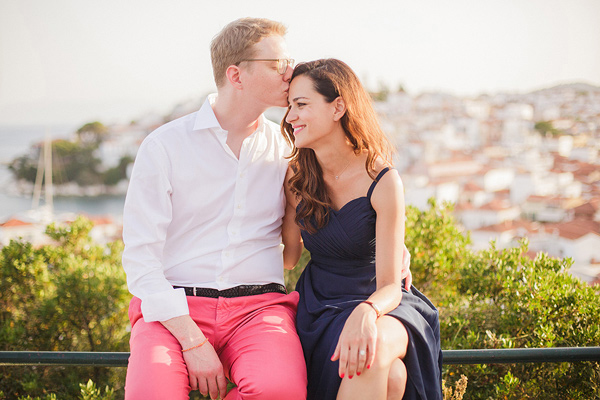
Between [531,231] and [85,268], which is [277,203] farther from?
[531,231]

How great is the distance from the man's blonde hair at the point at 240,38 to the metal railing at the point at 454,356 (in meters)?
1.14

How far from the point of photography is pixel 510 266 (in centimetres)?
279

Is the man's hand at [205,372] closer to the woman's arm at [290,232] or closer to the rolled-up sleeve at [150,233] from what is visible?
the rolled-up sleeve at [150,233]

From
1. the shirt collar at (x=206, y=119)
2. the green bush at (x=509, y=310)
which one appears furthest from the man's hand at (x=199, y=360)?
the green bush at (x=509, y=310)

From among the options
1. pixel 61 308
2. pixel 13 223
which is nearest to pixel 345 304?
pixel 61 308

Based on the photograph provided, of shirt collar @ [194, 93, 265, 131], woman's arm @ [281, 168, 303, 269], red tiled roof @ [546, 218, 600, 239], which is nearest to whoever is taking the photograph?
shirt collar @ [194, 93, 265, 131]

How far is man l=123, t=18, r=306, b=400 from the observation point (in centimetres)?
164

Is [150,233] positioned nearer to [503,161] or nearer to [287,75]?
[287,75]

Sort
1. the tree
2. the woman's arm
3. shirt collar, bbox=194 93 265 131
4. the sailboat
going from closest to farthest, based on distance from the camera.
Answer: shirt collar, bbox=194 93 265 131 → the woman's arm → the sailboat → the tree

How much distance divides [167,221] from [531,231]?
86.9 ft

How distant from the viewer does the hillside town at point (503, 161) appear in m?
26.5

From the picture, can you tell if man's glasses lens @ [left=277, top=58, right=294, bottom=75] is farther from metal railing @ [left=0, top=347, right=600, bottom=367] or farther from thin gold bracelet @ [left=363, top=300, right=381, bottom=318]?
metal railing @ [left=0, top=347, right=600, bottom=367]

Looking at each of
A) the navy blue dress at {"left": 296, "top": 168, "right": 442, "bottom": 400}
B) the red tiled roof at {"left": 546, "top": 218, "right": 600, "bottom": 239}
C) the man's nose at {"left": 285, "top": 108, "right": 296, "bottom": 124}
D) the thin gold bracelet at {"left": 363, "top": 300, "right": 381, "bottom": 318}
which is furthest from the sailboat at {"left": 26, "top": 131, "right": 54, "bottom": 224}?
the thin gold bracelet at {"left": 363, "top": 300, "right": 381, "bottom": 318}

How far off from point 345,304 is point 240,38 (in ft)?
3.50
